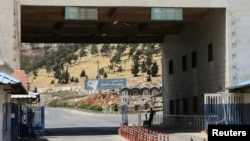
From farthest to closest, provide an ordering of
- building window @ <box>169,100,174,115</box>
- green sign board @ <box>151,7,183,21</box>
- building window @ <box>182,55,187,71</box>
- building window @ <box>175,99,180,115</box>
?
1. building window @ <box>169,100,174,115</box>
2. building window @ <box>175,99,180,115</box>
3. building window @ <box>182,55,187,71</box>
4. green sign board @ <box>151,7,183,21</box>

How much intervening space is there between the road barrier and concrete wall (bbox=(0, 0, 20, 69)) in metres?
6.45

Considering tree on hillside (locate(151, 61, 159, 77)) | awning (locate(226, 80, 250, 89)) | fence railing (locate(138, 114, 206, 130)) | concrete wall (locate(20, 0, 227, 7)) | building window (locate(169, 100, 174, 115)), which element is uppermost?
concrete wall (locate(20, 0, 227, 7))

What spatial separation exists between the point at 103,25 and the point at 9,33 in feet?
32.2

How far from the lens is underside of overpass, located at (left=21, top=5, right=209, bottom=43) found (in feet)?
95.5

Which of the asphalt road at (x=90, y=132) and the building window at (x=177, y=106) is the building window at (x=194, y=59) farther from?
the building window at (x=177, y=106)

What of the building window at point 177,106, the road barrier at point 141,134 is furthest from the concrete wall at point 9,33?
the building window at point 177,106

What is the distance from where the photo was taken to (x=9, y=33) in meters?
25.9

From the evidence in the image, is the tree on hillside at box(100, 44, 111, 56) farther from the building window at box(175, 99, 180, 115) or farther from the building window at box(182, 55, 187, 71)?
the building window at box(182, 55, 187, 71)

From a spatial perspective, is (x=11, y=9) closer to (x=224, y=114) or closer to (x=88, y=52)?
(x=224, y=114)

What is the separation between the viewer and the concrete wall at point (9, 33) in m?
25.7

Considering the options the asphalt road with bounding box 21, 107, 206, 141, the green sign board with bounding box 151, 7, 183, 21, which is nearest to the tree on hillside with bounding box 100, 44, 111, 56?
the asphalt road with bounding box 21, 107, 206, 141

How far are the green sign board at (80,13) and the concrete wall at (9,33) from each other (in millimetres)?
2628

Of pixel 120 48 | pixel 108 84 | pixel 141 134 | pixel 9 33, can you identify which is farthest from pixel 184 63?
pixel 120 48

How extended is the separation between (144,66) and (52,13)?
83.1 m
